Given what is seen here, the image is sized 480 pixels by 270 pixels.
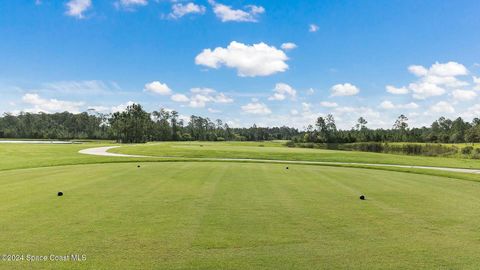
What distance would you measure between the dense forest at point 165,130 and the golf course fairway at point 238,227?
293 ft

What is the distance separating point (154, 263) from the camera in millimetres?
4875

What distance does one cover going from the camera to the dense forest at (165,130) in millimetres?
99188

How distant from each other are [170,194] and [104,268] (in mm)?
5788

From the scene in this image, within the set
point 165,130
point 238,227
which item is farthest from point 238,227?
point 165,130

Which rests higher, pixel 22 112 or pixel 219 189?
pixel 22 112

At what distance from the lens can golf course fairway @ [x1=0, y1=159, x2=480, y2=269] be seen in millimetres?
5082

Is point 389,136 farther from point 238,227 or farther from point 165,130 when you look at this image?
point 238,227

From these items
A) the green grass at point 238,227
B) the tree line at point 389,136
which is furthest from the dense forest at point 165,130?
the green grass at point 238,227

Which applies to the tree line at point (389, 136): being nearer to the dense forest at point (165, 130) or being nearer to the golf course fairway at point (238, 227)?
the dense forest at point (165, 130)

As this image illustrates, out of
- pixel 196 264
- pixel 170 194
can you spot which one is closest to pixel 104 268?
pixel 196 264

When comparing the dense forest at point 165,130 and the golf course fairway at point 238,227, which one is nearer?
the golf course fairway at point 238,227

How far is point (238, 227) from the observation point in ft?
22.0

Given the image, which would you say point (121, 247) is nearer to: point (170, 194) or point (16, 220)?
point (16, 220)

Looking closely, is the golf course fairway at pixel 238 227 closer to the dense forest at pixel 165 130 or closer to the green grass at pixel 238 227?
the green grass at pixel 238 227
